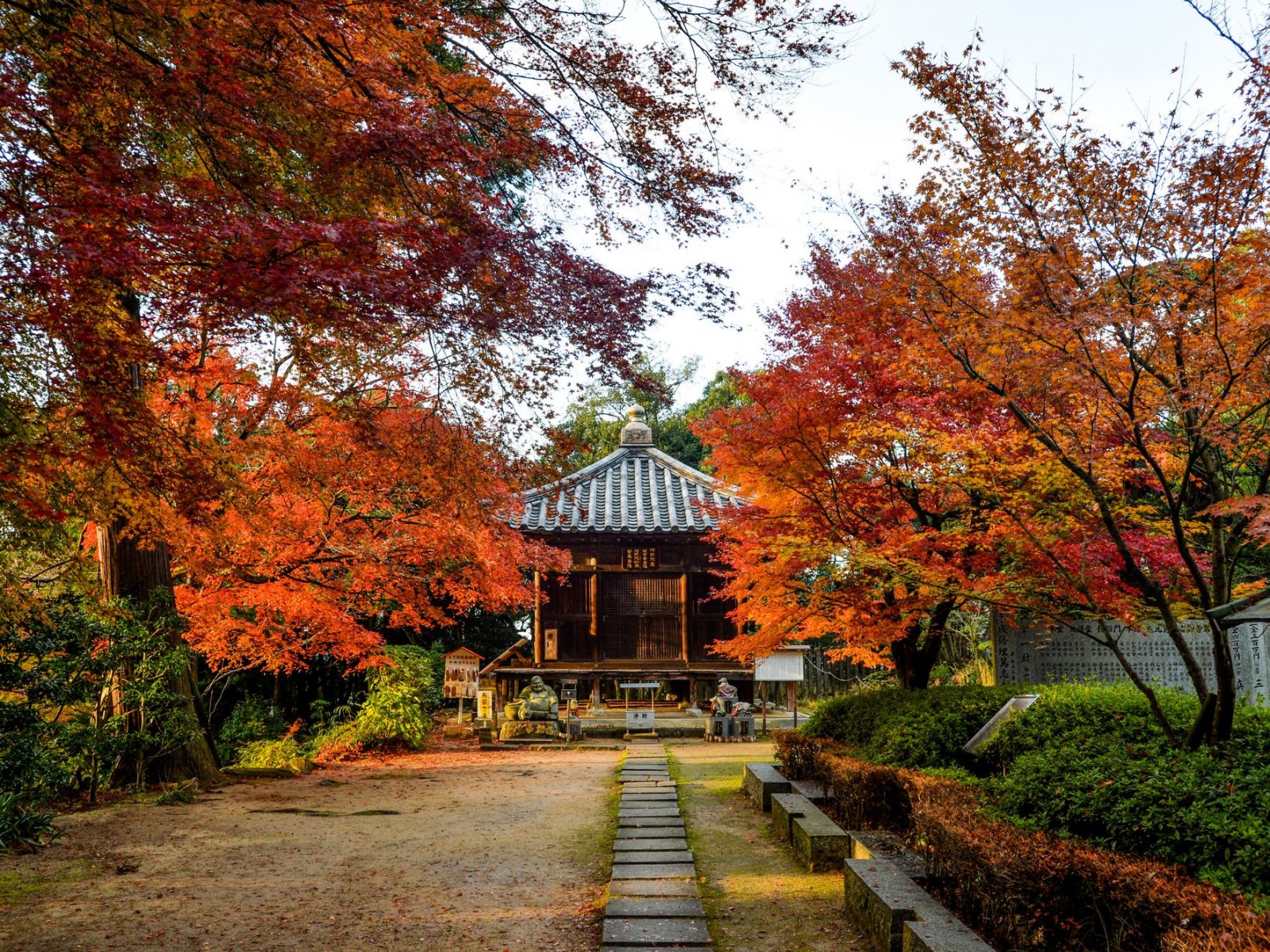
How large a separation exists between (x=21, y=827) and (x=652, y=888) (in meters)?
5.36

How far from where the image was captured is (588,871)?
270 inches

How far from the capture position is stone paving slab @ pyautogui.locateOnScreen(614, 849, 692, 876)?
686 cm

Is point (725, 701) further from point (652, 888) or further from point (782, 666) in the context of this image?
point (652, 888)

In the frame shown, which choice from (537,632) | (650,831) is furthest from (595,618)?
(650,831)

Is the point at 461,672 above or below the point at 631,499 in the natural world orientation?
below

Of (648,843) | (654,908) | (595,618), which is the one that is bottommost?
(648,843)

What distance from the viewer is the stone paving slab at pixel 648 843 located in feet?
24.1

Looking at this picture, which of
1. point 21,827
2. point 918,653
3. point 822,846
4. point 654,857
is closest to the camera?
point 822,846

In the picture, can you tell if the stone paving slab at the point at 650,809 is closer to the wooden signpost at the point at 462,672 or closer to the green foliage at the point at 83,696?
A: the green foliage at the point at 83,696

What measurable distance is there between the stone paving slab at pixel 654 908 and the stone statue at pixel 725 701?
10808mm

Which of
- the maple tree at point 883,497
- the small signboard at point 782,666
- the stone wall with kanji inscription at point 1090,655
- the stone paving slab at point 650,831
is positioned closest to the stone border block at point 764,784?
the stone paving slab at point 650,831

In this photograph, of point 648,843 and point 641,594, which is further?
point 641,594

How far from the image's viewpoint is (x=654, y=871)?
654 cm

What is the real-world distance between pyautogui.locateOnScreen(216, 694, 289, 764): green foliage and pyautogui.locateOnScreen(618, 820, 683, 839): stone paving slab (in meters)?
10.6
